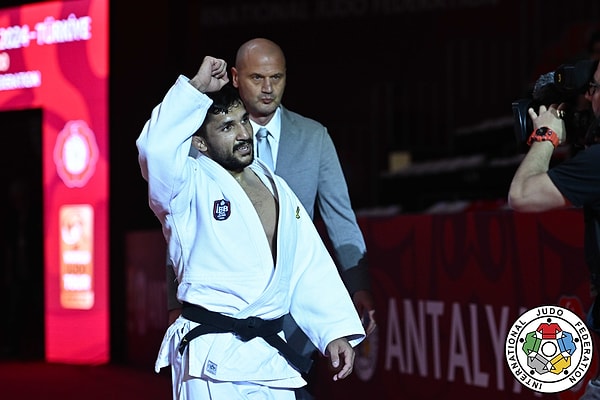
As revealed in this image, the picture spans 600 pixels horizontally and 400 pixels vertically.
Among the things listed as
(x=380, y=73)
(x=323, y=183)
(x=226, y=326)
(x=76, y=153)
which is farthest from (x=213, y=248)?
(x=380, y=73)

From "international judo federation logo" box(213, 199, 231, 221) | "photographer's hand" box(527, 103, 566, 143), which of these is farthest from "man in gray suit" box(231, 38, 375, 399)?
"photographer's hand" box(527, 103, 566, 143)

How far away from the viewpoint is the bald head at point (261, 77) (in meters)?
4.35

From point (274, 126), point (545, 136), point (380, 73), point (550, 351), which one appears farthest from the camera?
point (380, 73)

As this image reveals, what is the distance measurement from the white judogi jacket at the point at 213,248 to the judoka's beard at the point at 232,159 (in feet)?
0.09

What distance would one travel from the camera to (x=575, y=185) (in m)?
3.40

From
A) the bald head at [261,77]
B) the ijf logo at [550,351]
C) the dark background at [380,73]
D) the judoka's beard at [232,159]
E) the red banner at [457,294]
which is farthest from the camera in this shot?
the dark background at [380,73]

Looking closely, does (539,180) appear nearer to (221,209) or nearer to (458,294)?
(221,209)

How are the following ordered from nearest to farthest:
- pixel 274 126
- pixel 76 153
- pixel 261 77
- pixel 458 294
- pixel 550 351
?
pixel 550 351
pixel 261 77
pixel 274 126
pixel 458 294
pixel 76 153

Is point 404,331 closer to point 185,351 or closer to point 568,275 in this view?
point 568,275

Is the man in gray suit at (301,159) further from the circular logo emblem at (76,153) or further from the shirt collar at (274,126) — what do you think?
the circular logo emblem at (76,153)

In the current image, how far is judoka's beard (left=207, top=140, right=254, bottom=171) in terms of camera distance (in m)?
3.64

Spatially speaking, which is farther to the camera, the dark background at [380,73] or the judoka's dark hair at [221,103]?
the dark background at [380,73]

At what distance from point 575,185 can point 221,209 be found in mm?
1108

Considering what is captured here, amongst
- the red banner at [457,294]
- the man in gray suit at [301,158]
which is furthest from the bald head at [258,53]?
the red banner at [457,294]
